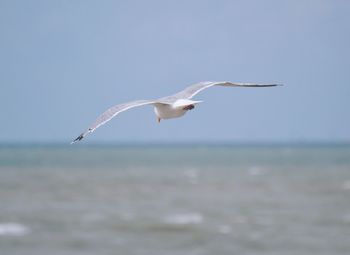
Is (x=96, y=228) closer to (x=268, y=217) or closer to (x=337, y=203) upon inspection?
(x=268, y=217)

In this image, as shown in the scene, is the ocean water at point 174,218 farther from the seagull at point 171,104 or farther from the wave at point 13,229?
the seagull at point 171,104

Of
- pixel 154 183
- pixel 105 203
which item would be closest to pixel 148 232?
pixel 105 203

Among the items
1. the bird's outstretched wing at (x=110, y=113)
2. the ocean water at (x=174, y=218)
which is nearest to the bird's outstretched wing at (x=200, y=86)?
the bird's outstretched wing at (x=110, y=113)

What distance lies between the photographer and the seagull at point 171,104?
6715 mm

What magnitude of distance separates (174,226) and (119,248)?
4206 mm

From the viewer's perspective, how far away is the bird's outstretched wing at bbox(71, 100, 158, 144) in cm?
660

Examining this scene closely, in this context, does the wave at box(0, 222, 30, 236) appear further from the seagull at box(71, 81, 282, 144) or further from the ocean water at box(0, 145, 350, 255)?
the seagull at box(71, 81, 282, 144)

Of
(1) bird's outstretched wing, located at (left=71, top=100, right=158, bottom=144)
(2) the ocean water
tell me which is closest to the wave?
(2) the ocean water

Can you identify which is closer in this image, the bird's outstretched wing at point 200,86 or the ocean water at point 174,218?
the bird's outstretched wing at point 200,86

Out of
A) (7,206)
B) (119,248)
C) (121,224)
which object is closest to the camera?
(119,248)

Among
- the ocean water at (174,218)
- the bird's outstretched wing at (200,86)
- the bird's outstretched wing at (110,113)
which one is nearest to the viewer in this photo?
the bird's outstretched wing at (110,113)

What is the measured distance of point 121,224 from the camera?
27.8m

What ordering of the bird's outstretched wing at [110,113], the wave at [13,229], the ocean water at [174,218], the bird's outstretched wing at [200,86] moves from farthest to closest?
the wave at [13,229] < the ocean water at [174,218] < the bird's outstretched wing at [200,86] < the bird's outstretched wing at [110,113]

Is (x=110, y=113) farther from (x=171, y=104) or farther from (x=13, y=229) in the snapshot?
(x=13, y=229)
